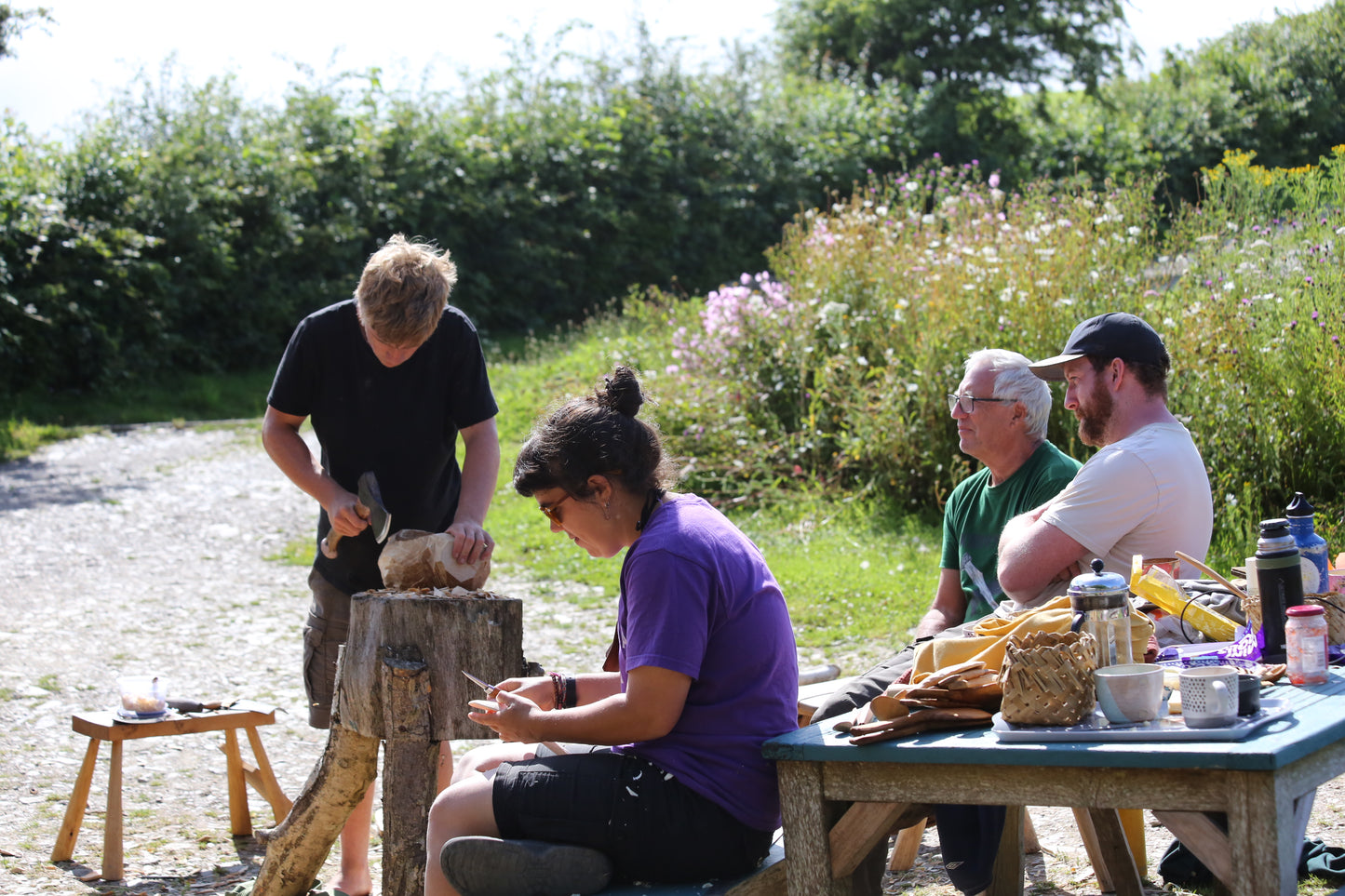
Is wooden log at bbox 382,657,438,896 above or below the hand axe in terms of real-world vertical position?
below

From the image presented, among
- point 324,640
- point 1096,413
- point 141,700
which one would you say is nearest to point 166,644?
point 141,700

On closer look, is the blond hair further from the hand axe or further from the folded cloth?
the folded cloth

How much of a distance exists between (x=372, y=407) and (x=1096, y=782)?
7.73 feet

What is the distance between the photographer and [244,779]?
4.34 meters

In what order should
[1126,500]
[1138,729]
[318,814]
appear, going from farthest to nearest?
[318,814], [1126,500], [1138,729]

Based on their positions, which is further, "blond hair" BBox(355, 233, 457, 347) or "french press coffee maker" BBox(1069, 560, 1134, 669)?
"blond hair" BBox(355, 233, 457, 347)

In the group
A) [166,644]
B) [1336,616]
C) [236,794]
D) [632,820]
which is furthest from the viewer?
[166,644]

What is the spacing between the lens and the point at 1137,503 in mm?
3131

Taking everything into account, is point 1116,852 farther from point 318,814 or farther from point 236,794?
point 236,794

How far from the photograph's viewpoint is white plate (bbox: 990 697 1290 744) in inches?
80.6

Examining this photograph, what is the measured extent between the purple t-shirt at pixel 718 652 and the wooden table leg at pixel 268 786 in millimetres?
2205

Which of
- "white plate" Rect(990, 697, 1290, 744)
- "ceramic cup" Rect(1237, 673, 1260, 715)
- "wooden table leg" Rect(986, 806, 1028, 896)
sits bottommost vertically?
"wooden table leg" Rect(986, 806, 1028, 896)

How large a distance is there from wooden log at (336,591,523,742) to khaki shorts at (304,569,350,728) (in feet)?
1.76

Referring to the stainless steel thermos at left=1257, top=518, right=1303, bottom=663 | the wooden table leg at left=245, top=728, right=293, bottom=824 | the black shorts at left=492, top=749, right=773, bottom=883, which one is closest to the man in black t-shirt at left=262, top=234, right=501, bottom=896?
the wooden table leg at left=245, top=728, right=293, bottom=824
